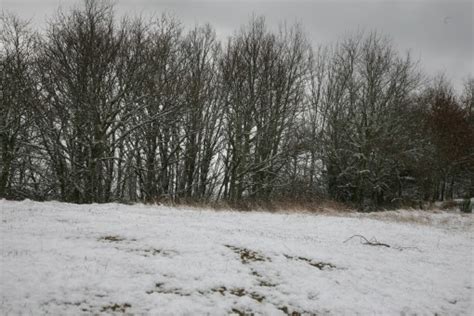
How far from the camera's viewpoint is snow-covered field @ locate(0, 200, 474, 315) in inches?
169

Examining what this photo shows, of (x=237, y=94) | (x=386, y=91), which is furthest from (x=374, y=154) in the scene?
(x=237, y=94)

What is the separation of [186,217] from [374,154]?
60.5ft

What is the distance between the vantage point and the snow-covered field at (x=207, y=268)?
430 cm

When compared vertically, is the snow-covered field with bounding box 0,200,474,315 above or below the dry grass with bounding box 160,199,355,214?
below

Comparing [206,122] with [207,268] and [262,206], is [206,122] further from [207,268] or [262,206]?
[207,268]

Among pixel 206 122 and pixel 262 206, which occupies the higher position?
pixel 206 122

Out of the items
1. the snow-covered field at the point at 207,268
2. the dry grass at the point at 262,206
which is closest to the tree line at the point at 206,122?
the dry grass at the point at 262,206

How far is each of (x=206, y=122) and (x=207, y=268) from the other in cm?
1676

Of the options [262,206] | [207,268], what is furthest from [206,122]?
[207,268]

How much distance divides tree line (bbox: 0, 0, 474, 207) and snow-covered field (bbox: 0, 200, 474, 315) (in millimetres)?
6326

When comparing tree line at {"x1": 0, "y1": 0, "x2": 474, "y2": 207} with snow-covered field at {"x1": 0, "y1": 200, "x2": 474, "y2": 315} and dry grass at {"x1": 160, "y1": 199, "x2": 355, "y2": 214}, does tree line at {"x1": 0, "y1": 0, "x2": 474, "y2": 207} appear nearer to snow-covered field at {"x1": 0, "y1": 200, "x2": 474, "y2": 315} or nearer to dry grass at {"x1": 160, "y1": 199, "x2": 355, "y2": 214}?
dry grass at {"x1": 160, "y1": 199, "x2": 355, "y2": 214}

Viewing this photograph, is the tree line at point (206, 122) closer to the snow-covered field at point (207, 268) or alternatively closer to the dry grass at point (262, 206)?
the dry grass at point (262, 206)

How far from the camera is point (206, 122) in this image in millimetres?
21734

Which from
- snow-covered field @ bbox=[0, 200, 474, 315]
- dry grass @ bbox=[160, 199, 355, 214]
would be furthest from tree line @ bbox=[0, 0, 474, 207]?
snow-covered field @ bbox=[0, 200, 474, 315]
